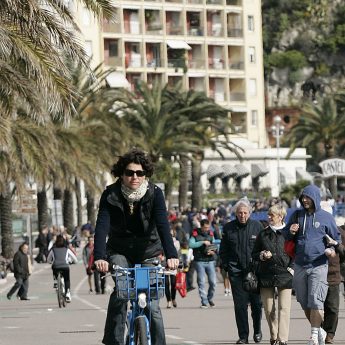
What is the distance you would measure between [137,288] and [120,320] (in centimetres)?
38

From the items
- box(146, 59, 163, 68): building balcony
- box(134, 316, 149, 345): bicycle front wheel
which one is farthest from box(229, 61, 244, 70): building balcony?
box(134, 316, 149, 345): bicycle front wheel

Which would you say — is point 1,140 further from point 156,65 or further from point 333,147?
point 156,65

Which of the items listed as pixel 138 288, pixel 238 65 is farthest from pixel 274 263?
pixel 238 65

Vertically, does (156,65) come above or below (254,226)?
above

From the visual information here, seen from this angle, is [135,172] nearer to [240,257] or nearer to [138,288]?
[138,288]

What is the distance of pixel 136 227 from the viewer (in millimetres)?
11648

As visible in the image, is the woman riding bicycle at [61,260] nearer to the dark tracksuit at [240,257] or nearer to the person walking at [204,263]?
the person walking at [204,263]

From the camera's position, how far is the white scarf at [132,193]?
11.5 m

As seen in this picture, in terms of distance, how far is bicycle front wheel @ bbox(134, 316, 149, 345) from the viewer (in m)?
11.1

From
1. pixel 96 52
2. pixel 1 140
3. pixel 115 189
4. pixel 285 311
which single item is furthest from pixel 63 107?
pixel 96 52

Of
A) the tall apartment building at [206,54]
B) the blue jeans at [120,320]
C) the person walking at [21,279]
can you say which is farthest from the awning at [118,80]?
the blue jeans at [120,320]

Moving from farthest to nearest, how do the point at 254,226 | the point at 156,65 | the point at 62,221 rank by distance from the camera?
the point at 156,65
the point at 62,221
the point at 254,226

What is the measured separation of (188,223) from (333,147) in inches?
1279

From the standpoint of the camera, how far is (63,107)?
24.0 m
